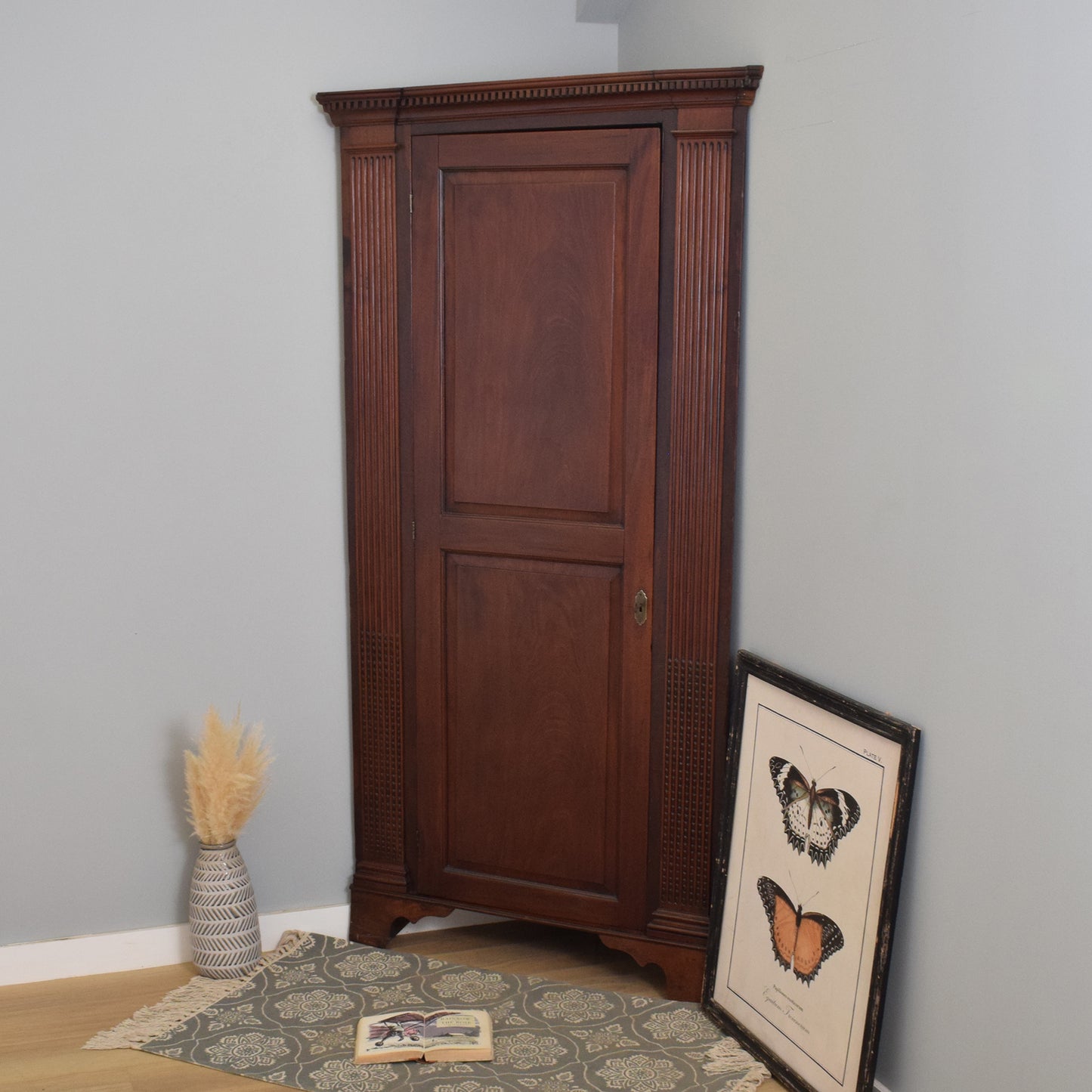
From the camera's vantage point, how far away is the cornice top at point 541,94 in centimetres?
241

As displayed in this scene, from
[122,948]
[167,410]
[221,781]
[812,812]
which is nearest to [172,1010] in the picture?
[122,948]

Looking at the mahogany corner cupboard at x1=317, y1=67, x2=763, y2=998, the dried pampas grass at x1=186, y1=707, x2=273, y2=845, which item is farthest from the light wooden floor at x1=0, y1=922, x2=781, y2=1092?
the dried pampas grass at x1=186, y1=707, x2=273, y2=845

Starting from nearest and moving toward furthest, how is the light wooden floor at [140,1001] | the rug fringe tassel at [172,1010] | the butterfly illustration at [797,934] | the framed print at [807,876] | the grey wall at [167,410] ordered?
1. the framed print at [807,876]
2. the butterfly illustration at [797,934]
3. the light wooden floor at [140,1001]
4. the rug fringe tassel at [172,1010]
5. the grey wall at [167,410]

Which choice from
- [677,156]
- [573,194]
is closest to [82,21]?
[573,194]

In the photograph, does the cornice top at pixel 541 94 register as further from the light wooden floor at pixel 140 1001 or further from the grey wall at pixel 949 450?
the light wooden floor at pixel 140 1001

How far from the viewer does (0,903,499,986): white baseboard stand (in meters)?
2.75

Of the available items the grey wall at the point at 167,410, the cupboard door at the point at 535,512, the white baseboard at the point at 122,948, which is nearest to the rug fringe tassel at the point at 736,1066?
the cupboard door at the point at 535,512

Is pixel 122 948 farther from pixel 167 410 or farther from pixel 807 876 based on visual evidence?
pixel 807 876

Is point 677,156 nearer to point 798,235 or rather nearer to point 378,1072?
point 798,235

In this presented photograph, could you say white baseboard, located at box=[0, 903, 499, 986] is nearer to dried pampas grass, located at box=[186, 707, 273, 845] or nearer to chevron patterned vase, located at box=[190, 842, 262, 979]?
chevron patterned vase, located at box=[190, 842, 262, 979]

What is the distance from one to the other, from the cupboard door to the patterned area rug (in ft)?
0.73

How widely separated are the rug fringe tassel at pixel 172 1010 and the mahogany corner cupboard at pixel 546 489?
341 millimetres

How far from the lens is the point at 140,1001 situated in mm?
2660

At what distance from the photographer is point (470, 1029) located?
8.01 ft
